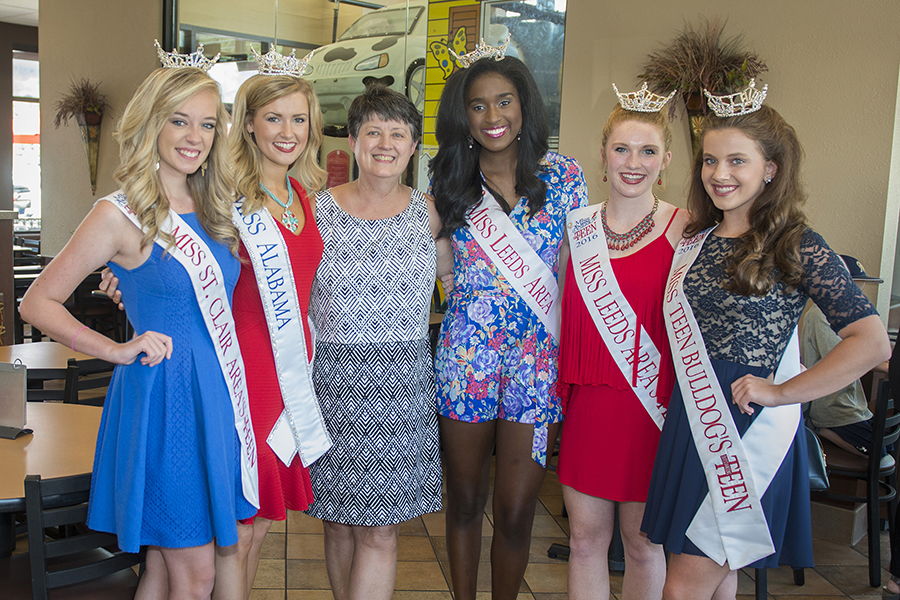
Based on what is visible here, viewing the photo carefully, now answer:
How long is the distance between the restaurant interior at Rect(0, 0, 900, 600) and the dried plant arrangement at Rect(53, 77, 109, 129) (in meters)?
0.09

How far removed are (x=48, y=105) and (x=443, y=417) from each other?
7050 millimetres

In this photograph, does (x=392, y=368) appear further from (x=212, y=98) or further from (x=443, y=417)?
(x=212, y=98)

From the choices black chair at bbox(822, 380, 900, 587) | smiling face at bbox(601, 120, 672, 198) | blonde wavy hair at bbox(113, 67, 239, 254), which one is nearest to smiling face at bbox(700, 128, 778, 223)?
smiling face at bbox(601, 120, 672, 198)

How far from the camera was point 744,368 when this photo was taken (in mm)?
1420

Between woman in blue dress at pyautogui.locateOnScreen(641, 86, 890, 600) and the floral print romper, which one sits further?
the floral print romper

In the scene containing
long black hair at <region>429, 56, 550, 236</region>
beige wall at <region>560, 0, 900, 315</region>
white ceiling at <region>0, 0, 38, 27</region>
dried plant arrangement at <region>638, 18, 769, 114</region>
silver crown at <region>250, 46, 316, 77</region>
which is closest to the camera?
silver crown at <region>250, 46, 316, 77</region>

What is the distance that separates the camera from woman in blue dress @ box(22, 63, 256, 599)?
4.35 feet

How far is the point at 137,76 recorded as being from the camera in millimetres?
6234

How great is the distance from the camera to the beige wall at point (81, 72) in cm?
626

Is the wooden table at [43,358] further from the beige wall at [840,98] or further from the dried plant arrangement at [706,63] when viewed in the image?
the beige wall at [840,98]

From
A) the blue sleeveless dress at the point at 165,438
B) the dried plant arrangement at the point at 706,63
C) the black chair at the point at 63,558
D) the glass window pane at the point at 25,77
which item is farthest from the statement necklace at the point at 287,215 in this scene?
the glass window pane at the point at 25,77

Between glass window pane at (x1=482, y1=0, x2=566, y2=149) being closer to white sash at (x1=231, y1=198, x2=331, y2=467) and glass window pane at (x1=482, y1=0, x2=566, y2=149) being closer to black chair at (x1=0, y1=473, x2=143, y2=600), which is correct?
white sash at (x1=231, y1=198, x2=331, y2=467)

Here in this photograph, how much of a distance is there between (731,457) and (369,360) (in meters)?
0.76

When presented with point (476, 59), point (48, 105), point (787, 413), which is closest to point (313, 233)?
point (476, 59)
